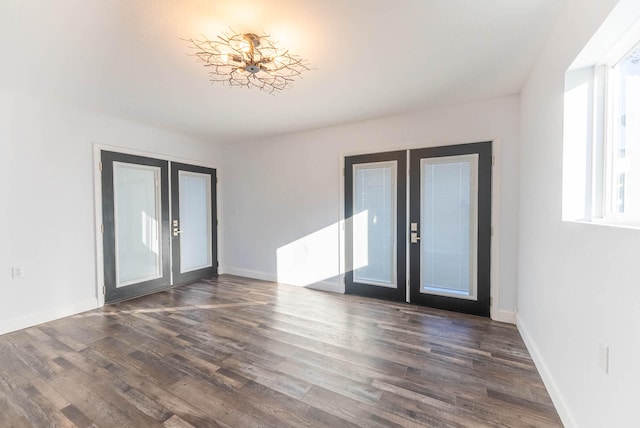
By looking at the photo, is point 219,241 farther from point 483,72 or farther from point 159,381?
point 483,72

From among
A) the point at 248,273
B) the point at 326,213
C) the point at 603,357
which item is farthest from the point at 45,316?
the point at 603,357

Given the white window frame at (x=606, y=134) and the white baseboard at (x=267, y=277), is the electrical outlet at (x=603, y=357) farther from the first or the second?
the white baseboard at (x=267, y=277)

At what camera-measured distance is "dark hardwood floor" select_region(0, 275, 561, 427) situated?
1659 mm

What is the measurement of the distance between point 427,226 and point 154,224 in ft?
13.0

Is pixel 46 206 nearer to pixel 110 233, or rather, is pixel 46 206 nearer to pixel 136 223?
pixel 110 233

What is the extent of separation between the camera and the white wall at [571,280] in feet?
3.62

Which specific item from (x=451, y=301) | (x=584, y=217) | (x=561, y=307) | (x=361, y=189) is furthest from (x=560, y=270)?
(x=361, y=189)

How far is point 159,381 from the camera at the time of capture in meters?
1.98

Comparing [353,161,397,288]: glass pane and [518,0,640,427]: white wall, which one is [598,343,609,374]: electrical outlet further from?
[353,161,397,288]: glass pane

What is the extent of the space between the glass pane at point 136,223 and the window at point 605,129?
4740 millimetres

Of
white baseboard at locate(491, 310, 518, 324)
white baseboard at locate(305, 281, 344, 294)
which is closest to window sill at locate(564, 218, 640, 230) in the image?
white baseboard at locate(491, 310, 518, 324)

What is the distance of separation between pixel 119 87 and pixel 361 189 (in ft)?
9.83

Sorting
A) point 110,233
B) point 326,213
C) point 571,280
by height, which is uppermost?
point 326,213

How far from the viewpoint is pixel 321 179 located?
4121mm
